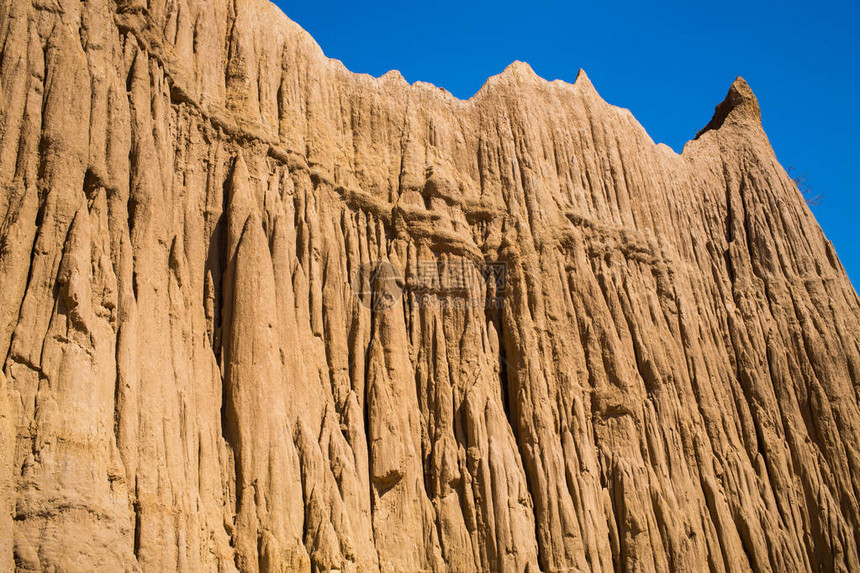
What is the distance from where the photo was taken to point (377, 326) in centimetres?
2402

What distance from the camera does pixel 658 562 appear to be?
Result: 79.9 ft

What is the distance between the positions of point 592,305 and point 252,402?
1231 centimetres

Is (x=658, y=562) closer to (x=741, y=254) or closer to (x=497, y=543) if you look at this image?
(x=497, y=543)

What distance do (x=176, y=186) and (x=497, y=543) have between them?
470 inches

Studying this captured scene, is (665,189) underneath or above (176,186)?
above

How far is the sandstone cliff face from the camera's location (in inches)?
653

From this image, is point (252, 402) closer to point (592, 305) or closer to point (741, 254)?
point (592, 305)

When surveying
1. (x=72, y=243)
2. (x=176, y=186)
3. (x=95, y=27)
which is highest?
(x=95, y=27)

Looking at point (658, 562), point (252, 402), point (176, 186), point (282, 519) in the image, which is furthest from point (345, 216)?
point (658, 562)

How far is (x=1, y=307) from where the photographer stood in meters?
15.7

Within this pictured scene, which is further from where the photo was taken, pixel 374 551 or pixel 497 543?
pixel 497 543

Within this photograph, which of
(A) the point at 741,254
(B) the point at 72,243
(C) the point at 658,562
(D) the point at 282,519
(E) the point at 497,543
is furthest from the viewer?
(A) the point at 741,254

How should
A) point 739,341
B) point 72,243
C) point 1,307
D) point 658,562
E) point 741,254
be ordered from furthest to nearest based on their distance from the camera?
point 741,254, point 739,341, point 658,562, point 72,243, point 1,307

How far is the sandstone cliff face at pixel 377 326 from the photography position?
16.6 m
